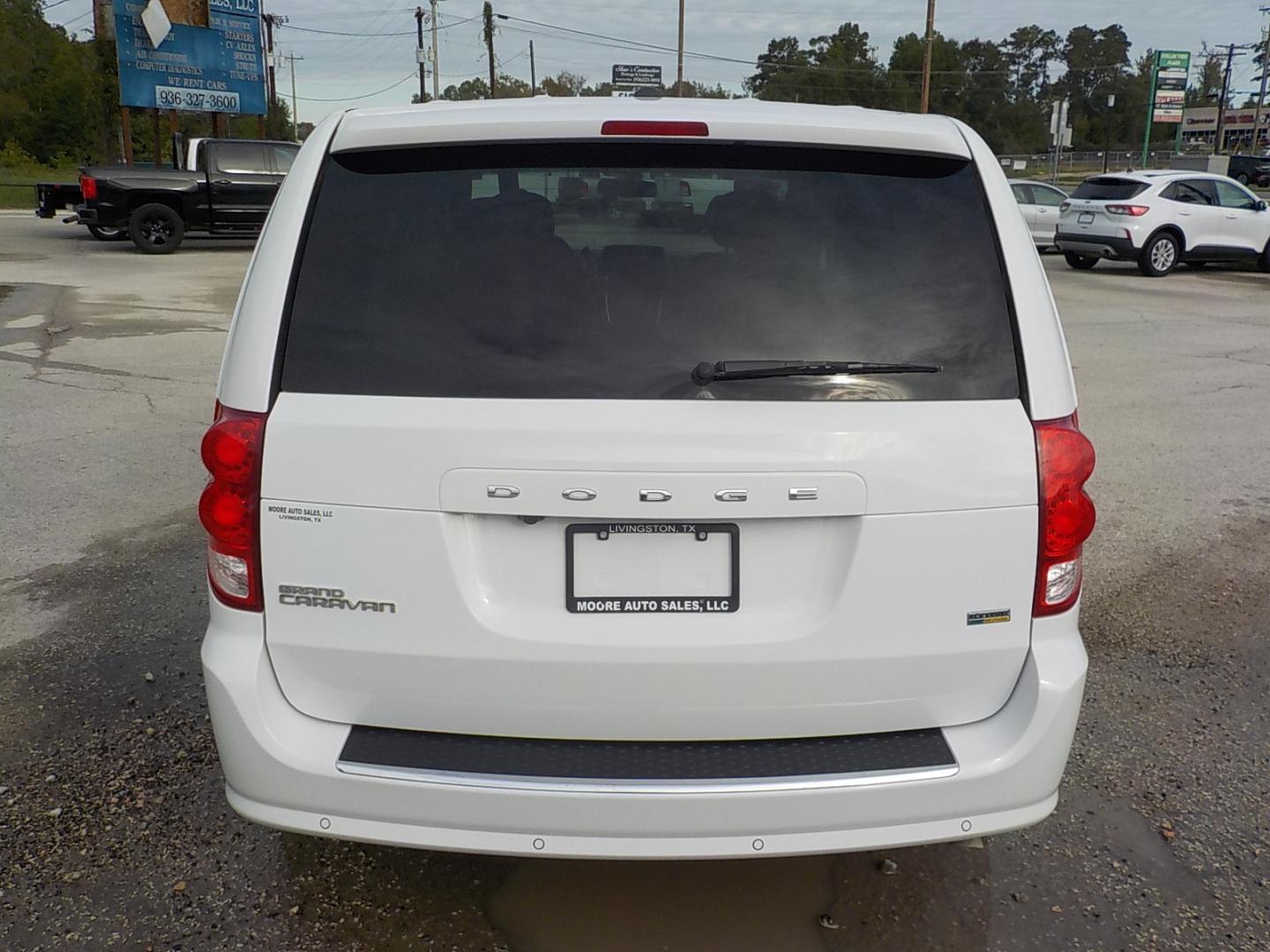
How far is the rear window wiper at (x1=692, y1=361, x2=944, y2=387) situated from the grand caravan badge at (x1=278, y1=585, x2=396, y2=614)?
31.7 inches

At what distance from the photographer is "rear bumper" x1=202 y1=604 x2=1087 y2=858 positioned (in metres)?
2.26

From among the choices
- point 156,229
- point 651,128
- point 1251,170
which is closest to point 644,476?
point 651,128

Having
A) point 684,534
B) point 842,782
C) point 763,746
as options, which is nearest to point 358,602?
point 684,534

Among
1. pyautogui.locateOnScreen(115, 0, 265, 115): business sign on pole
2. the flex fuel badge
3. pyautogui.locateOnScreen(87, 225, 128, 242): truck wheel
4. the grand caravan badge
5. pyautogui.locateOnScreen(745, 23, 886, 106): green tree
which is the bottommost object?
pyautogui.locateOnScreen(87, 225, 128, 242): truck wheel

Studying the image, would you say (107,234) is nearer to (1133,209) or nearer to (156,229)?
(156,229)

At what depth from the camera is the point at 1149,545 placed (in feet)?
18.9

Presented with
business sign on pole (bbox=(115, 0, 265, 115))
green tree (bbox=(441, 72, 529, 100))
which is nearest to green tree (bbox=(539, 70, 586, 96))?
green tree (bbox=(441, 72, 529, 100))

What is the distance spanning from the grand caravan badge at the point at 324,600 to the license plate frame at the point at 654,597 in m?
0.38

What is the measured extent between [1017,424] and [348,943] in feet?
6.54

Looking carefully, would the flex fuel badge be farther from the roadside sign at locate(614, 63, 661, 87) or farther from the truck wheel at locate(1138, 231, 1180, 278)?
the roadside sign at locate(614, 63, 661, 87)

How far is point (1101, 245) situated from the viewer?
19.9 meters

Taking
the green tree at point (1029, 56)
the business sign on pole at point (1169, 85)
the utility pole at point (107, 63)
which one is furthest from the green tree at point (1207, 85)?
the utility pole at point (107, 63)

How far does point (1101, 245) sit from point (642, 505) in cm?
1991

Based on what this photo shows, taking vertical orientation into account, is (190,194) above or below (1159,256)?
above
